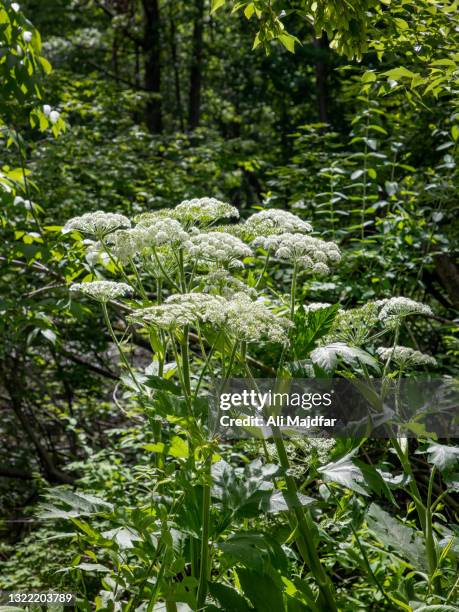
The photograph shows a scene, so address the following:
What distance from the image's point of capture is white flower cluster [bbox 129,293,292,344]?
1.65 meters

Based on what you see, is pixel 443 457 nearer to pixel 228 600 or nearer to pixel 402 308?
pixel 402 308

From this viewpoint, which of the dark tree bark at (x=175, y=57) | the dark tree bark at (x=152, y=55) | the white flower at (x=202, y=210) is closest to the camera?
the white flower at (x=202, y=210)

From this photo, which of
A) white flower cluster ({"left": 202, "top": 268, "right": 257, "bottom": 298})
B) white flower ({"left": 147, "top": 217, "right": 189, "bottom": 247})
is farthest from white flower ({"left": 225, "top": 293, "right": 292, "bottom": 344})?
white flower ({"left": 147, "top": 217, "right": 189, "bottom": 247})

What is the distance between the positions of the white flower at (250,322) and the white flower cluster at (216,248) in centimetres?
16

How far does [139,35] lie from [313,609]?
1052cm

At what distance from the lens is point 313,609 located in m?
1.79

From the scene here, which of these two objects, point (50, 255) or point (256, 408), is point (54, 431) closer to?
point (50, 255)

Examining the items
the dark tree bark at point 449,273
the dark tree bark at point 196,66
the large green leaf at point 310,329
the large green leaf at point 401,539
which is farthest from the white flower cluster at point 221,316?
the dark tree bark at point 196,66

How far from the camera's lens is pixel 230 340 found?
2066 mm

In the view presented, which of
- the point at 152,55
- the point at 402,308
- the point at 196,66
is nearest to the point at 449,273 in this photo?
the point at 402,308

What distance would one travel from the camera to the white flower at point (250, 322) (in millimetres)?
1666

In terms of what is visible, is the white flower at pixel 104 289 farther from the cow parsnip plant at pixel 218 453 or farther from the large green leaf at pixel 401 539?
the large green leaf at pixel 401 539

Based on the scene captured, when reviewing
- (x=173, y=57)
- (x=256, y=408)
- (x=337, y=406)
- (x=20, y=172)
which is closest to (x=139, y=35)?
A: (x=173, y=57)

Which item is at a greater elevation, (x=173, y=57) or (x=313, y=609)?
(x=173, y=57)
